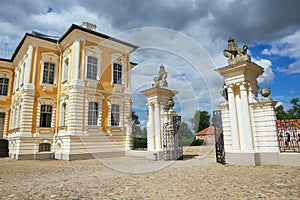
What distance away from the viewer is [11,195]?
15.6 feet

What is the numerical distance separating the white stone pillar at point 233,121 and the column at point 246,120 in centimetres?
39

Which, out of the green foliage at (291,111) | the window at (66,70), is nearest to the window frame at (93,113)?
the window at (66,70)

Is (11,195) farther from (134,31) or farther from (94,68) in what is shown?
(94,68)

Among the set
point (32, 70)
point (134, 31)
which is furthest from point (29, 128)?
point (134, 31)

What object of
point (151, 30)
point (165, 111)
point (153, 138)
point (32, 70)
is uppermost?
point (32, 70)

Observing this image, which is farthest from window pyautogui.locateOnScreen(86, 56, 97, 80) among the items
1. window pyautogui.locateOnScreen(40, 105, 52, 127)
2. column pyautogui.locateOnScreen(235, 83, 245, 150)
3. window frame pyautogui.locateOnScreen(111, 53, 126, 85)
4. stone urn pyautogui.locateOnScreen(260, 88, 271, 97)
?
stone urn pyautogui.locateOnScreen(260, 88, 271, 97)

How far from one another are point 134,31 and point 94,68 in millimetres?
8648

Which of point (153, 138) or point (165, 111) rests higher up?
point (165, 111)

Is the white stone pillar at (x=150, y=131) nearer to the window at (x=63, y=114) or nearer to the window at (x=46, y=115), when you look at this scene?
the window at (x=63, y=114)

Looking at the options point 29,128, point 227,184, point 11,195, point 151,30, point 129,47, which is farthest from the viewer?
point 129,47

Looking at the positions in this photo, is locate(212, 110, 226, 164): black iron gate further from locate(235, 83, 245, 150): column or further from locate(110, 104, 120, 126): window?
locate(110, 104, 120, 126): window

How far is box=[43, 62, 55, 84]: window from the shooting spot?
16.9 meters

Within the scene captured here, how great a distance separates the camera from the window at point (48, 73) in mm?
16933

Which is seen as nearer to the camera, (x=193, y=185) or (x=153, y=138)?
(x=193, y=185)
